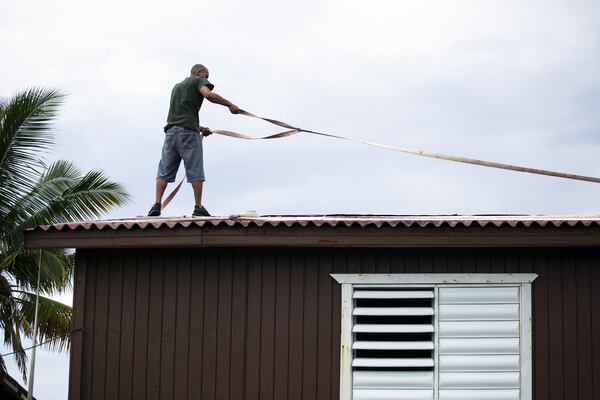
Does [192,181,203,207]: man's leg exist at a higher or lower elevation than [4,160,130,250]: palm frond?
lower

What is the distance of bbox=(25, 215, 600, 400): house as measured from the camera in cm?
987

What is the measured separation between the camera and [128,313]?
1025 centimetres

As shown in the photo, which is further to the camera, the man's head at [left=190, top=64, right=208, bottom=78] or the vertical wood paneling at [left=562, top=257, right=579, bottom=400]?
the man's head at [left=190, top=64, right=208, bottom=78]

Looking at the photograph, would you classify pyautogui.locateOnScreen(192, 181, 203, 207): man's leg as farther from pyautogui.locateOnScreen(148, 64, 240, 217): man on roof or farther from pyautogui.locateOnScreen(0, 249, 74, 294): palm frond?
pyautogui.locateOnScreen(0, 249, 74, 294): palm frond

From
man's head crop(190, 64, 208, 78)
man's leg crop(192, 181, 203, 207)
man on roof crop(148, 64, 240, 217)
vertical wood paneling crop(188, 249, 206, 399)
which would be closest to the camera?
vertical wood paneling crop(188, 249, 206, 399)

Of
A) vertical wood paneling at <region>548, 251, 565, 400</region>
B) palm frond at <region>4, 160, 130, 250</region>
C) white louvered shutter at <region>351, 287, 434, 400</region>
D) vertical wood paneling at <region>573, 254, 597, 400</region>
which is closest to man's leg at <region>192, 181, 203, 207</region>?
white louvered shutter at <region>351, 287, 434, 400</region>

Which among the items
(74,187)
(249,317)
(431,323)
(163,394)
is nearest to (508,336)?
(431,323)

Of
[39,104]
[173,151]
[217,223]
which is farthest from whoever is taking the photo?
[39,104]

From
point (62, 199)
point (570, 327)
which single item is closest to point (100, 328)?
point (570, 327)

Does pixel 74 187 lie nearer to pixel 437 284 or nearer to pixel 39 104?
pixel 39 104

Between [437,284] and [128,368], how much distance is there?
9.93 ft

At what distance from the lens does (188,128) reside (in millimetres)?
11734

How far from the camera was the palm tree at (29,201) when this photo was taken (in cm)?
1938

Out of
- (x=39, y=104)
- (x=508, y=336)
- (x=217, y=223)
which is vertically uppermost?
(x=39, y=104)
